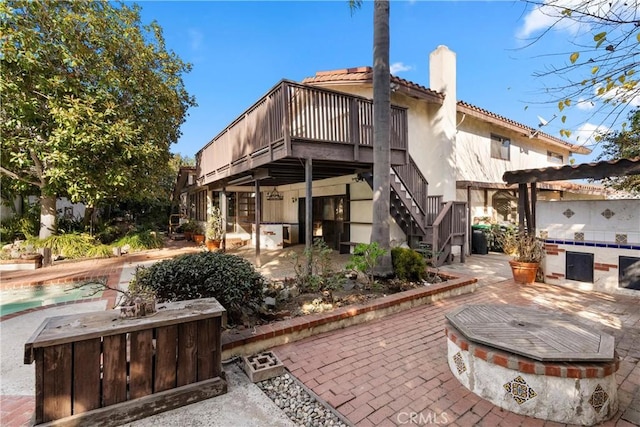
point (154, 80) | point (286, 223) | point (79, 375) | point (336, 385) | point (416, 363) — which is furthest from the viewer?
point (286, 223)

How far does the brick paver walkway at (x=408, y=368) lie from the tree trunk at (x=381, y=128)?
4.41 feet

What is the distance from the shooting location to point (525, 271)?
19.7ft

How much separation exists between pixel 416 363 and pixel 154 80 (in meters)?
10.8

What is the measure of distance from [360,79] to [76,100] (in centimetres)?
734

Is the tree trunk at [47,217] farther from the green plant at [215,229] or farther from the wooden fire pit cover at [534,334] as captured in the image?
the wooden fire pit cover at [534,334]

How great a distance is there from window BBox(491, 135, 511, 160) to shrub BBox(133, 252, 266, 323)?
36.1 ft

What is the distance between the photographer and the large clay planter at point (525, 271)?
5973mm

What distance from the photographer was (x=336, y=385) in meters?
2.63

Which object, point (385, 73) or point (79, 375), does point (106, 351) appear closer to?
point (79, 375)

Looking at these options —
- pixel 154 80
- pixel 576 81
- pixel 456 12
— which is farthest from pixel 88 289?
pixel 456 12

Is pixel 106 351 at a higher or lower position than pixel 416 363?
higher

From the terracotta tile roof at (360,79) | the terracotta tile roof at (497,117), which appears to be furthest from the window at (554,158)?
the terracotta tile roof at (360,79)
